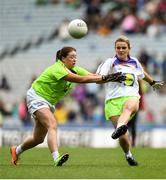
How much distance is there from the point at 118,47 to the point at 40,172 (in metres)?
2.95

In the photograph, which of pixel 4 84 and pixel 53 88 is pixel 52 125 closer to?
pixel 53 88

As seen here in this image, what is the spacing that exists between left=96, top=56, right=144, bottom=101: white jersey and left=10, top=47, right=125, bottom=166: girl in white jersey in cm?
43

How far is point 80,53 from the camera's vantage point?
3228 centimetres

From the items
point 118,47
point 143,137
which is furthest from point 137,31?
point 118,47

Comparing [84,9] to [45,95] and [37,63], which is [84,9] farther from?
[45,95]

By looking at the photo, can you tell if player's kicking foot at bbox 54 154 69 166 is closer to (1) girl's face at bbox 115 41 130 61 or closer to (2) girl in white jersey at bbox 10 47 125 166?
(2) girl in white jersey at bbox 10 47 125 166

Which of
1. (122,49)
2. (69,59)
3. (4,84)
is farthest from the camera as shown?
(4,84)

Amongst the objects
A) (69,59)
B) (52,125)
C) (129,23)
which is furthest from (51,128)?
(129,23)

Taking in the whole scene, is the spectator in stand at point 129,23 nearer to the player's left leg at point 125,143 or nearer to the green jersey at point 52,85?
the green jersey at point 52,85

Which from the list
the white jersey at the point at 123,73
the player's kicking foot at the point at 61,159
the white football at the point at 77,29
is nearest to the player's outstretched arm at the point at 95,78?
the white jersey at the point at 123,73

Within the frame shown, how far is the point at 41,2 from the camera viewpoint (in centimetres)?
3528

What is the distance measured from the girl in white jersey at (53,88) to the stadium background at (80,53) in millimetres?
11830

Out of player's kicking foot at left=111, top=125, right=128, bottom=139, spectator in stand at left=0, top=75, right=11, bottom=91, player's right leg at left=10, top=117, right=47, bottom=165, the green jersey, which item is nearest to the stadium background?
spectator in stand at left=0, top=75, right=11, bottom=91

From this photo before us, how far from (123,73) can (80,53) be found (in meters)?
18.8
